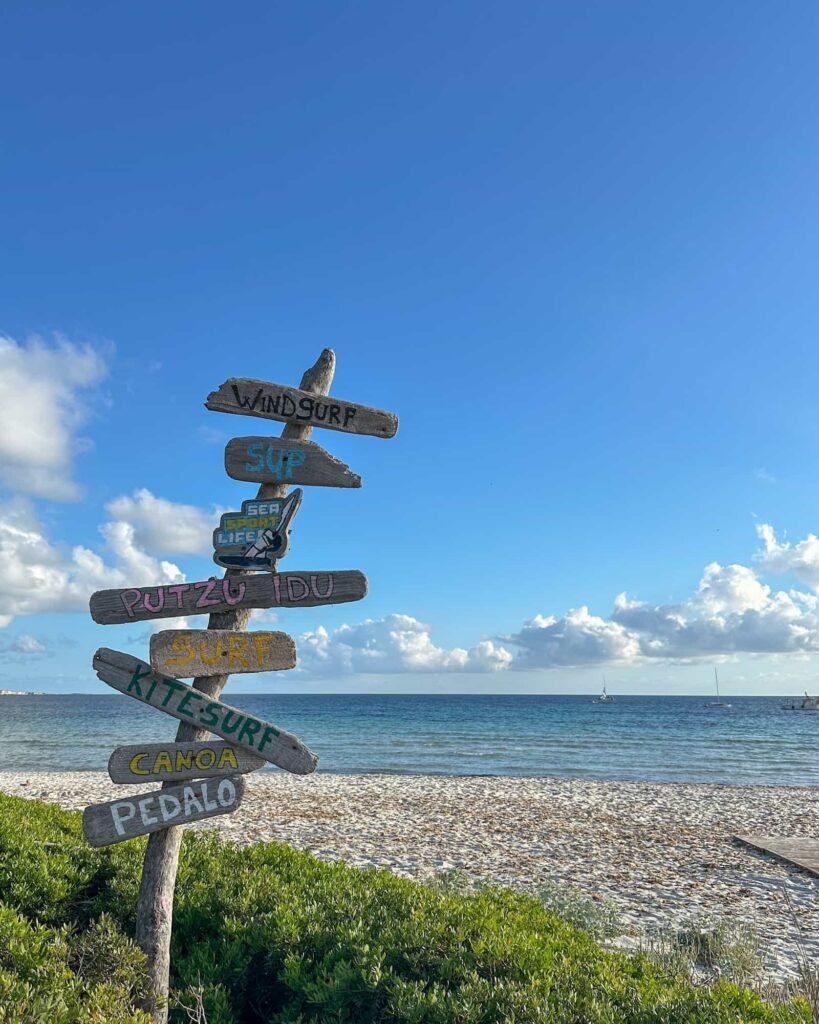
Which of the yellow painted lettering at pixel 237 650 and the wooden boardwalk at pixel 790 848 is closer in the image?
the yellow painted lettering at pixel 237 650

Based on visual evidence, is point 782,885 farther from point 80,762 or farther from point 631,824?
point 80,762

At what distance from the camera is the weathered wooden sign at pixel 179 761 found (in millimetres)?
5258

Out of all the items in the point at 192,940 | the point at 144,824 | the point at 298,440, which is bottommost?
the point at 192,940

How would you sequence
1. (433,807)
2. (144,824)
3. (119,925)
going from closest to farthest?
(144,824)
(119,925)
(433,807)

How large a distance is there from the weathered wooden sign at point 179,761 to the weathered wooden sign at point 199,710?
119mm

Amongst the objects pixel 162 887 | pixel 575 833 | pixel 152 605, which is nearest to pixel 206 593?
pixel 152 605

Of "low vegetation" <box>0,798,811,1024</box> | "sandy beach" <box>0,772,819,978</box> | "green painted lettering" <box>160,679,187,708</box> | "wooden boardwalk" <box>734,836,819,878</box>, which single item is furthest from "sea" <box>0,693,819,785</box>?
"green painted lettering" <box>160,679,187,708</box>

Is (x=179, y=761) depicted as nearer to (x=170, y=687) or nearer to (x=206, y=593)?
(x=170, y=687)

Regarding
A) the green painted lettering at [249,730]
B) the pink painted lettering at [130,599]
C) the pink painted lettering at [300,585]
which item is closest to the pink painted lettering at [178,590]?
the pink painted lettering at [130,599]

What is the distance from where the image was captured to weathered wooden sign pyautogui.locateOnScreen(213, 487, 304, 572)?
5727 millimetres

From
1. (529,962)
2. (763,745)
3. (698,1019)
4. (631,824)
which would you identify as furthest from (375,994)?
(763,745)

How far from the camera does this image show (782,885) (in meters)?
11.5

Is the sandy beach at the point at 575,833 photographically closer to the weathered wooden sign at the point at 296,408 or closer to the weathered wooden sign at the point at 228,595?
the weathered wooden sign at the point at 228,595

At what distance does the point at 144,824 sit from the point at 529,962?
2.86 meters
